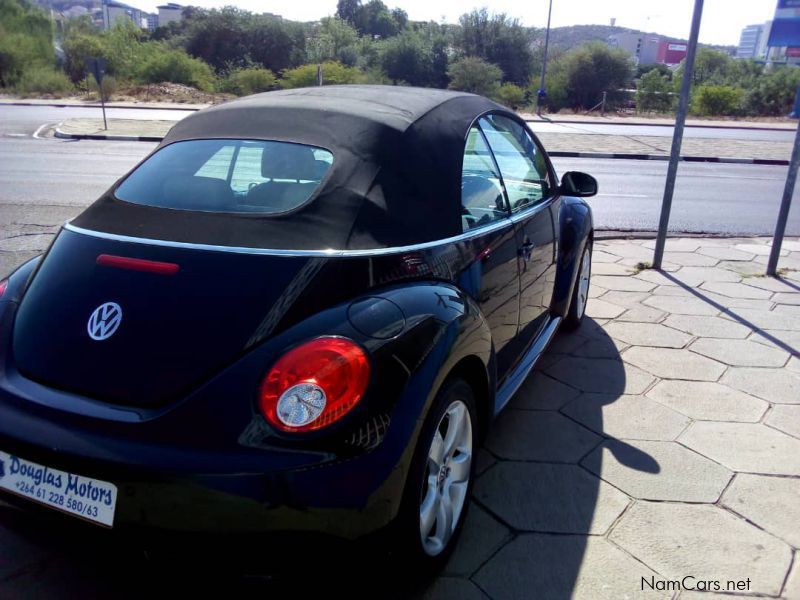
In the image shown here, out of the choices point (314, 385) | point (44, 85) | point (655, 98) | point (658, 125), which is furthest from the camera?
point (655, 98)

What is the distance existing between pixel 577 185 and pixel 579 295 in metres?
0.82

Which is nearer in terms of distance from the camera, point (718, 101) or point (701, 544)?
point (701, 544)

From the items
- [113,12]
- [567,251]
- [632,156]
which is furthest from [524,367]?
[113,12]

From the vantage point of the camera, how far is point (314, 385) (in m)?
1.82

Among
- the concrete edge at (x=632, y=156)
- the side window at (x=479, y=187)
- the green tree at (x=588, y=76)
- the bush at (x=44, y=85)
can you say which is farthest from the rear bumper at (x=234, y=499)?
the green tree at (x=588, y=76)

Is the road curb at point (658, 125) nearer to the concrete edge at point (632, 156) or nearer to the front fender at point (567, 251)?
the concrete edge at point (632, 156)

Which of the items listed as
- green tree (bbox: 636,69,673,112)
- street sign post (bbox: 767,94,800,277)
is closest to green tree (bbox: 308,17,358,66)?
green tree (bbox: 636,69,673,112)

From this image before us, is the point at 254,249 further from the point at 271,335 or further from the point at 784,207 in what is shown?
the point at 784,207

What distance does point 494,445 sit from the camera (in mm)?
3223

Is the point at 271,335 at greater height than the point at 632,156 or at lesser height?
greater

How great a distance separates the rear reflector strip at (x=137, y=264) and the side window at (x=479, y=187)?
114 centimetres

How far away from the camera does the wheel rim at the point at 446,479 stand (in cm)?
219

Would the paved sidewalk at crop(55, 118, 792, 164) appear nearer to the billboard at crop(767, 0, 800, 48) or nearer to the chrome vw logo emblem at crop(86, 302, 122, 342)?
the billboard at crop(767, 0, 800, 48)

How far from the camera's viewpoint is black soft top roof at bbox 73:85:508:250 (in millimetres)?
2238
